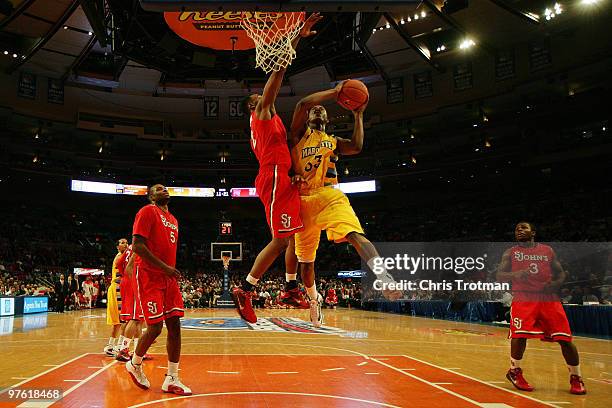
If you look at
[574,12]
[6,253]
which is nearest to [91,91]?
[6,253]

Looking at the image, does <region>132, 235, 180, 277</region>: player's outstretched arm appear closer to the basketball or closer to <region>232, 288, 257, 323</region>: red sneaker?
<region>232, 288, 257, 323</region>: red sneaker

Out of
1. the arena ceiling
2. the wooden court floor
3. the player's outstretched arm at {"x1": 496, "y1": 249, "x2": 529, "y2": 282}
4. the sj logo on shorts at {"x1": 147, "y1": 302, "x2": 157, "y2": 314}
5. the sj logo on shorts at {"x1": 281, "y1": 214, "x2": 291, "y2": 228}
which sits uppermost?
the arena ceiling

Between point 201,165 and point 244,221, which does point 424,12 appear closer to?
point 201,165

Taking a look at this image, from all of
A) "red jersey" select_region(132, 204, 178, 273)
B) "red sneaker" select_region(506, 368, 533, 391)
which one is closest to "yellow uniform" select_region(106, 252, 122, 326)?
"red jersey" select_region(132, 204, 178, 273)

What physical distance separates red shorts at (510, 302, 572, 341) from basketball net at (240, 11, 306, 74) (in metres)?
4.91

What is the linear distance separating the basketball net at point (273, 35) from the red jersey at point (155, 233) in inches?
103

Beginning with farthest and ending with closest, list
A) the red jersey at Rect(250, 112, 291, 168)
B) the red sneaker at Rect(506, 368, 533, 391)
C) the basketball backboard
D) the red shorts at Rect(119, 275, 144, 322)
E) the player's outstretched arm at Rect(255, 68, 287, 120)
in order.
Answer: the basketball backboard < the red shorts at Rect(119, 275, 144, 322) < the red sneaker at Rect(506, 368, 533, 391) < the red jersey at Rect(250, 112, 291, 168) < the player's outstretched arm at Rect(255, 68, 287, 120)

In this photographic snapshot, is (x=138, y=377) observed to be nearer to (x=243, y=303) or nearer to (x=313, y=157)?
(x=243, y=303)

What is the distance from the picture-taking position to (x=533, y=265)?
23.7ft

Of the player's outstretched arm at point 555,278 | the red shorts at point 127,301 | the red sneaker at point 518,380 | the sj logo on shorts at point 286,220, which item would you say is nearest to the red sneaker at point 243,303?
the sj logo on shorts at point 286,220

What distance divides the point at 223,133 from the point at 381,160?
10.9 m

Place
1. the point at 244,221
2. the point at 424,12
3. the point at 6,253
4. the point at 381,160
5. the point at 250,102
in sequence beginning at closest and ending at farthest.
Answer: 1. the point at 250,102
2. the point at 424,12
3. the point at 6,253
4. the point at 381,160
5. the point at 244,221

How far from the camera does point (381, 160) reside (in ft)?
111

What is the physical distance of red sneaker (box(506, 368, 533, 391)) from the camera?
6609 mm
